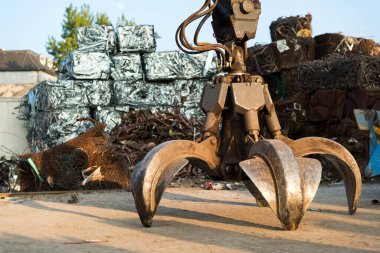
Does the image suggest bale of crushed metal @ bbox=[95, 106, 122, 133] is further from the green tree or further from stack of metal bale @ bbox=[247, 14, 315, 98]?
the green tree

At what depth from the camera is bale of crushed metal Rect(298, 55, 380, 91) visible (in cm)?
1148

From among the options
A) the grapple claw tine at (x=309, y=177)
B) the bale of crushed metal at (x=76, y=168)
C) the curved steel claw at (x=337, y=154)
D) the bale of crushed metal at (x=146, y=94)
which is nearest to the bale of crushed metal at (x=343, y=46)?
the bale of crushed metal at (x=146, y=94)

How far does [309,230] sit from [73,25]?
4430 centimetres

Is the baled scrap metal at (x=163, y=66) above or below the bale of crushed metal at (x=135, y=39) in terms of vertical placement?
below

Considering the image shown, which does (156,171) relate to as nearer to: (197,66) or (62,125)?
(62,125)

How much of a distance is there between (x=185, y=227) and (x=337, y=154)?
1610mm

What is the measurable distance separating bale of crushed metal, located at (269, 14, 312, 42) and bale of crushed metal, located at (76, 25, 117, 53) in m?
4.06

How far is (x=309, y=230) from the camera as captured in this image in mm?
4867

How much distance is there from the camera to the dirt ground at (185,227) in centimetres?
414

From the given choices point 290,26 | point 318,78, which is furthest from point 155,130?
point 290,26

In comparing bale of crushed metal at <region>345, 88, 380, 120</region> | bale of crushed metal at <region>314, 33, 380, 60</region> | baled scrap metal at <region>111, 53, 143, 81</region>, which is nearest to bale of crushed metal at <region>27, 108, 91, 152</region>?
baled scrap metal at <region>111, 53, 143, 81</region>

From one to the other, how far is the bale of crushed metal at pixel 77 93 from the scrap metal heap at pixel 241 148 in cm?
710

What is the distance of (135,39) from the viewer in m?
13.0

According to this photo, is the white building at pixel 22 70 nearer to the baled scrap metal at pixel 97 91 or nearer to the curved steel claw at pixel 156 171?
the baled scrap metal at pixel 97 91
